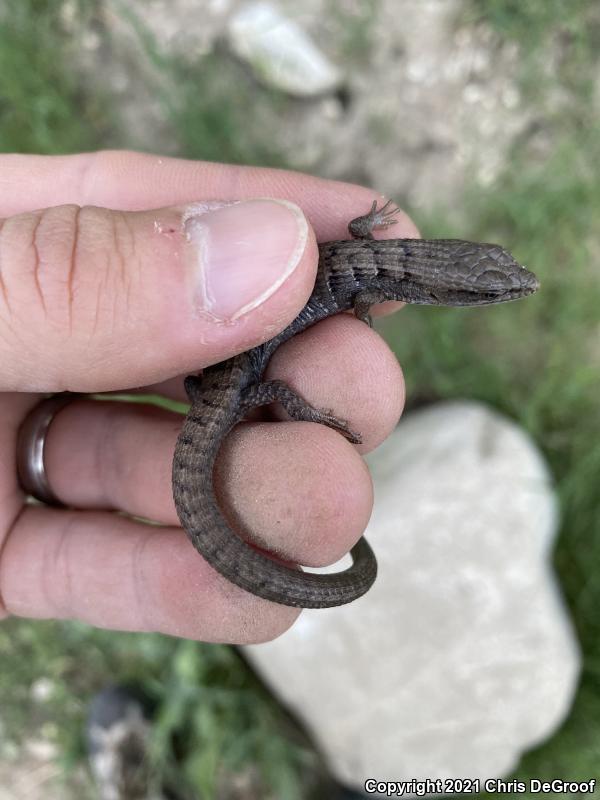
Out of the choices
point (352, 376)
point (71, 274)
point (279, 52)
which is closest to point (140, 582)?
point (352, 376)

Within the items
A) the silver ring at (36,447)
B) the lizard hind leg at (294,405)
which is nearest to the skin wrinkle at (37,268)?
the lizard hind leg at (294,405)

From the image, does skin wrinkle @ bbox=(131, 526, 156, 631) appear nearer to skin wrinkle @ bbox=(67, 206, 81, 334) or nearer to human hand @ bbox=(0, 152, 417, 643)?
human hand @ bbox=(0, 152, 417, 643)

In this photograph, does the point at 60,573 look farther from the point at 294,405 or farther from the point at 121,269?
the point at 121,269

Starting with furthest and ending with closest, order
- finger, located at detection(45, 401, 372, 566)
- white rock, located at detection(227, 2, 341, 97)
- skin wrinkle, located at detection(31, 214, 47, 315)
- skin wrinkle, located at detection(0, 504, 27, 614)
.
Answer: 1. white rock, located at detection(227, 2, 341, 97)
2. skin wrinkle, located at detection(0, 504, 27, 614)
3. finger, located at detection(45, 401, 372, 566)
4. skin wrinkle, located at detection(31, 214, 47, 315)

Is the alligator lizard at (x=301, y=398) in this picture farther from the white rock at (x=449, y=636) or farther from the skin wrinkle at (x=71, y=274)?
the white rock at (x=449, y=636)

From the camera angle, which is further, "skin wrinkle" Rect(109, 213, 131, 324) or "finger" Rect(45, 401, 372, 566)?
"finger" Rect(45, 401, 372, 566)

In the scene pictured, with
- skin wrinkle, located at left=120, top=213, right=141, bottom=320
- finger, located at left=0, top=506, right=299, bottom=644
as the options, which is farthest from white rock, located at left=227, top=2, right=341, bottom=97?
finger, located at left=0, top=506, right=299, bottom=644
